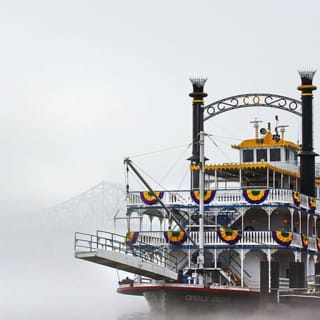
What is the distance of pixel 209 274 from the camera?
52.1m

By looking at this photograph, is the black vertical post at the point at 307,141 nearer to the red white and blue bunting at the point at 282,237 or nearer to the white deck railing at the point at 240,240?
the white deck railing at the point at 240,240

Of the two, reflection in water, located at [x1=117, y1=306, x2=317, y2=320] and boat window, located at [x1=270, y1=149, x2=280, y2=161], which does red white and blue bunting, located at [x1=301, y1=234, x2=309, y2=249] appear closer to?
reflection in water, located at [x1=117, y1=306, x2=317, y2=320]

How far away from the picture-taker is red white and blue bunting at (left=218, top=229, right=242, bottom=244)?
5197 centimetres

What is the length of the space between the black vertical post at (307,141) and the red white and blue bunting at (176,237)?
27.3 feet

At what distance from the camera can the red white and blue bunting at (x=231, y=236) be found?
52.0m

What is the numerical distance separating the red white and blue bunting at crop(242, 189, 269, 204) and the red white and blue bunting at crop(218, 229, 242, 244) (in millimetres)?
1418

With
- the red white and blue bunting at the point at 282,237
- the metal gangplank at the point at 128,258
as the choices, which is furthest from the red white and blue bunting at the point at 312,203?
the metal gangplank at the point at 128,258

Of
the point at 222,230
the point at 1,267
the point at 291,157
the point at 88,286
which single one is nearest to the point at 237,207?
the point at 222,230

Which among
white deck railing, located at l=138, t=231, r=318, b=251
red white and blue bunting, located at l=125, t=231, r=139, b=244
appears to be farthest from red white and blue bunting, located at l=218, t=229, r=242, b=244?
red white and blue bunting, located at l=125, t=231, r=139, b=244

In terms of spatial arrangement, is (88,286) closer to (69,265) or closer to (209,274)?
(69,265)

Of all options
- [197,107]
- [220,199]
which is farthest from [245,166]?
[197,107]

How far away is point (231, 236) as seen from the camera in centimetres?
5200

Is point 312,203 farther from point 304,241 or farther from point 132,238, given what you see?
point 132,238

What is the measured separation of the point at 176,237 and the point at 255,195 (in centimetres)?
378
